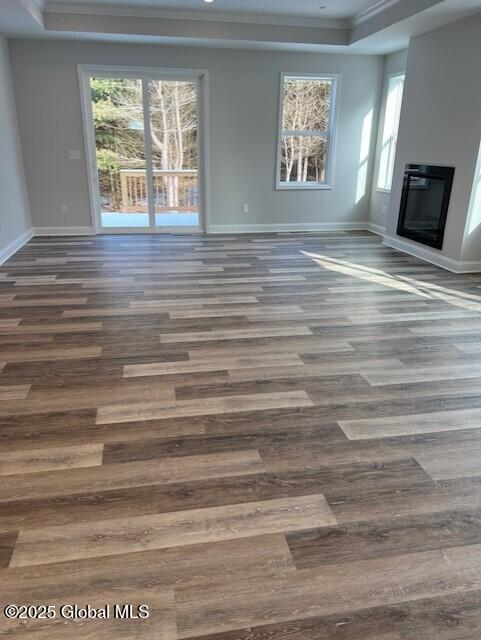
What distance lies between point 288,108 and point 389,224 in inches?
91.9

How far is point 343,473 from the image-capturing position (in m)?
2.03

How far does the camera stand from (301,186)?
7328 mm

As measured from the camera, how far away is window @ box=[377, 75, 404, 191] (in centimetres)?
683

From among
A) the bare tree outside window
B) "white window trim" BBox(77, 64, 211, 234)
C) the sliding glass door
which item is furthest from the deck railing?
the bare tree outside window

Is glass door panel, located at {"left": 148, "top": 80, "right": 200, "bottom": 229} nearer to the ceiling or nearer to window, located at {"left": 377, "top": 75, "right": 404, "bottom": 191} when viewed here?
the ceiling

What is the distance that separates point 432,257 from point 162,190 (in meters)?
3.95

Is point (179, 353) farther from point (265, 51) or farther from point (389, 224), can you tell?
point (265, 51)

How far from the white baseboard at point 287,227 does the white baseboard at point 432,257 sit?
110 centimetres

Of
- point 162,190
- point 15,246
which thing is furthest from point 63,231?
point 162,190

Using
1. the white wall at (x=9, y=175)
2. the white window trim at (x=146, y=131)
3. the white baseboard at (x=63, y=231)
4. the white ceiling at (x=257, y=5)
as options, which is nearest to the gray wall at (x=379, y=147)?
the white ceiling at (x=257, y=5)

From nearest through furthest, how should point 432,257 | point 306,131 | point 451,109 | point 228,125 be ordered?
point 451,109, point 432,257, point 228,125, point 306,131

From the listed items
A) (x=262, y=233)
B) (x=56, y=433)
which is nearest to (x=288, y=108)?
(x=262, y=233)

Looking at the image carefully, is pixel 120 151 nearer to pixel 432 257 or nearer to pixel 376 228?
pixel 376 228

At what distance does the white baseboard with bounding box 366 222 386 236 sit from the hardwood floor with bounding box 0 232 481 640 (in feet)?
11.1
